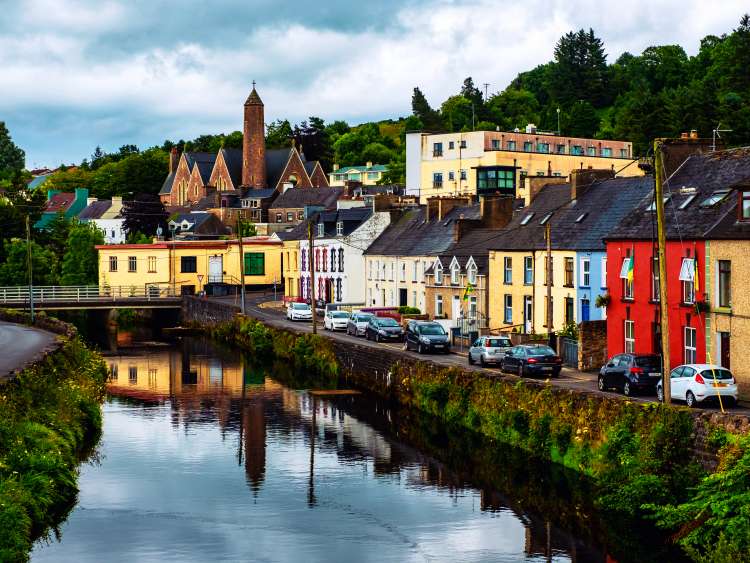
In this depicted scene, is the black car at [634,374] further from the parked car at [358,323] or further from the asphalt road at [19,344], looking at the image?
the parked car at [358,323]

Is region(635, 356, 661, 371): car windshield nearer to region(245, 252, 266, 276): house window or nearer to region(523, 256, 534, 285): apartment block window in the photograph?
region(523, 256, 534, 285): apartment block window

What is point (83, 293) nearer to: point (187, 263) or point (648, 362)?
point (187, 263)

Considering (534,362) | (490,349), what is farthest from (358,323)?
(534,362)

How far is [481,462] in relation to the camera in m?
44.8

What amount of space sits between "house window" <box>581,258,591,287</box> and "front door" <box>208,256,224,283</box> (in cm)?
6561

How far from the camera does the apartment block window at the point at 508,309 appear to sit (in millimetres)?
68750

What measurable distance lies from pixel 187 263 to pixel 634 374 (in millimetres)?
82663

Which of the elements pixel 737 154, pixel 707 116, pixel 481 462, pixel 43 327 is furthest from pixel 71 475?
Answer: pixel 707 116

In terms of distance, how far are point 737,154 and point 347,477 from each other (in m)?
22.8

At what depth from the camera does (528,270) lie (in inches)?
2618

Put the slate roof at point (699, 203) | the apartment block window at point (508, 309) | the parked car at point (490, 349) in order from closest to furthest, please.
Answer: the slate roof at point (699, 203)
the parked car at point (490, 349)
the apartment block window at point (508, 309)

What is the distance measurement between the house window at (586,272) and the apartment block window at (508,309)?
7.45m

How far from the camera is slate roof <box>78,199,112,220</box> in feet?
621

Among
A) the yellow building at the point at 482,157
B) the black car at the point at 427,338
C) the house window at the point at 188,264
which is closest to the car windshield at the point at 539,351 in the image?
the black car at the point at 427,338
